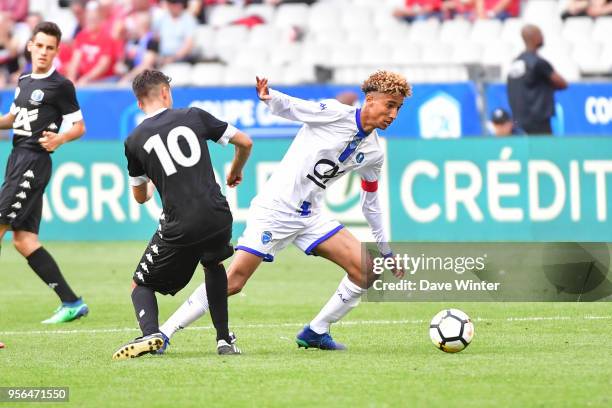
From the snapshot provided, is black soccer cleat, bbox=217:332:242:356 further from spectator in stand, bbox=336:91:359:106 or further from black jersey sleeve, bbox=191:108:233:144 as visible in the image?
spectator in stand, bbox=336:91:359:106

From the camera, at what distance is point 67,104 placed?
36.8ft

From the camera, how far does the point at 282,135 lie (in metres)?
20.0

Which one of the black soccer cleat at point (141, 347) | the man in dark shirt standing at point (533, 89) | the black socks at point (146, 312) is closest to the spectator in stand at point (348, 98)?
the man in dark shirt standing at point (533, 89)

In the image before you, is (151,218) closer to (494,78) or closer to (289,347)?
(494,78)

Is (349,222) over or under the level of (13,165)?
under

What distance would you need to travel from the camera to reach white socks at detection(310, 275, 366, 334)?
30.4 feet

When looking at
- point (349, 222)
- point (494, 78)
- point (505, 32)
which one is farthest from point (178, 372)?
point (505, 32)

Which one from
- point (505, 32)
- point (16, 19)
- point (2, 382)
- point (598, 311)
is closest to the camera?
point (2, 382)

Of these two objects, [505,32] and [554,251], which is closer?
[554,251]

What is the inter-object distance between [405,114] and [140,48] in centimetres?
578

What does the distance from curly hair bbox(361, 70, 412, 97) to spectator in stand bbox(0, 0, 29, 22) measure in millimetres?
17949

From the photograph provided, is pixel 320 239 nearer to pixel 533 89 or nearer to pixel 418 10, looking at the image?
pixel 533 89

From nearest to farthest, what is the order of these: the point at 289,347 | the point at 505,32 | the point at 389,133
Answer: the point at 289,347, the point at 389,133, the point at 505,32

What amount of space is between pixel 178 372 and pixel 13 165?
400 centimetres
